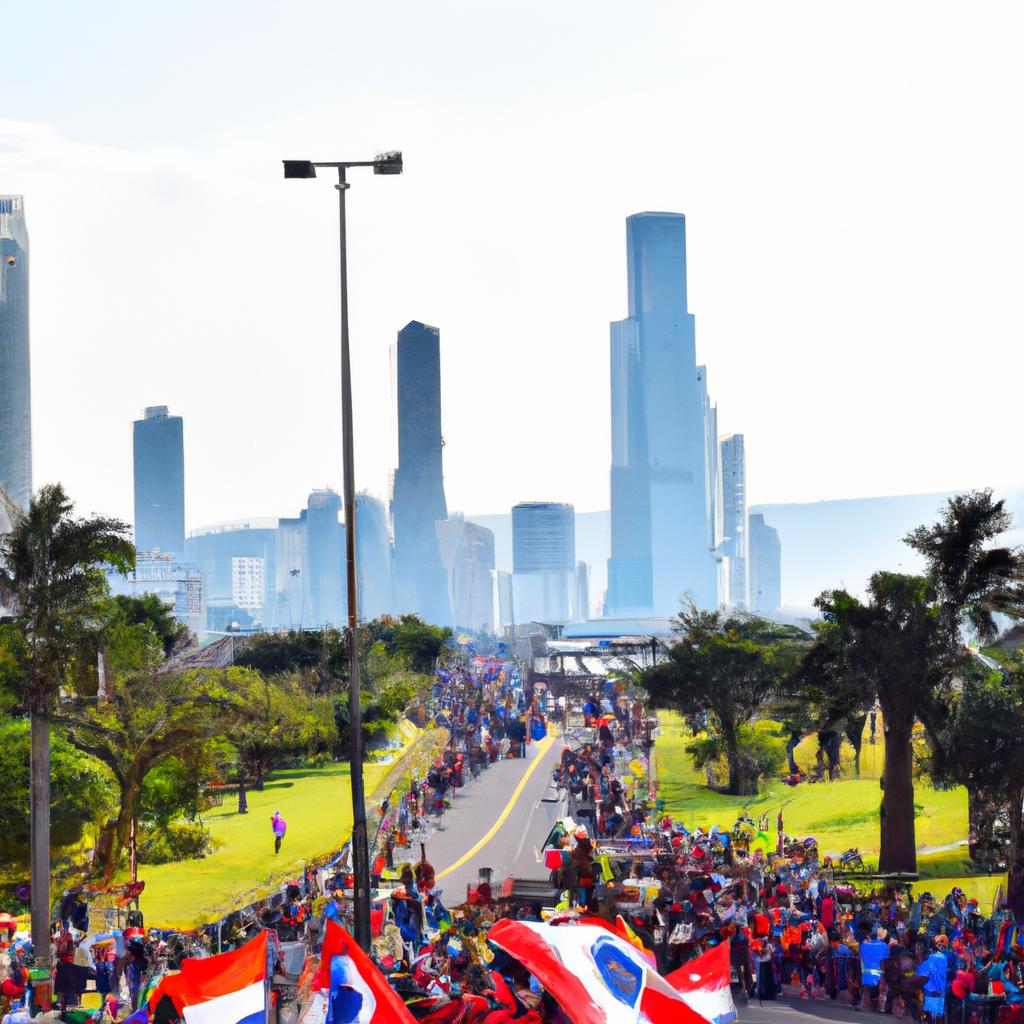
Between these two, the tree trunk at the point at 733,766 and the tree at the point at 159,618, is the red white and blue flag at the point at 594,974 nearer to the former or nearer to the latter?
the tree trunk at the point at 733,766

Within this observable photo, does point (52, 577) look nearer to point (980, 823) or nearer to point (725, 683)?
point (980, 823)

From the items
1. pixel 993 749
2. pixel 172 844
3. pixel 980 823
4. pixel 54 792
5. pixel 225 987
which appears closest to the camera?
pixel 225 987

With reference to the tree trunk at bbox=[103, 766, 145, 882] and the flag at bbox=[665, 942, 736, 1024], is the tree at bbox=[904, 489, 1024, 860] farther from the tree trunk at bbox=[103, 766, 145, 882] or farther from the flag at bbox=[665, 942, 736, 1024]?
the tree trunk at bbox=[103, 766, 145, 882]

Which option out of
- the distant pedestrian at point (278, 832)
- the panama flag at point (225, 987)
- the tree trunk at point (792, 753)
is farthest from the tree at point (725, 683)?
the panama flag at point (225, 987)

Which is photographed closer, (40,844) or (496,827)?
(40,844)

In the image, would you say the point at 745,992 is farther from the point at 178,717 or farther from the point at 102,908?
the point at 178,717

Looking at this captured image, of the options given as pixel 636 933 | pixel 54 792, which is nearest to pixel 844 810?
pixel 636 933

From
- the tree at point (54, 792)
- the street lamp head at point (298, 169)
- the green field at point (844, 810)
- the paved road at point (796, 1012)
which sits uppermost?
the street lamp head at point (298, 169)
